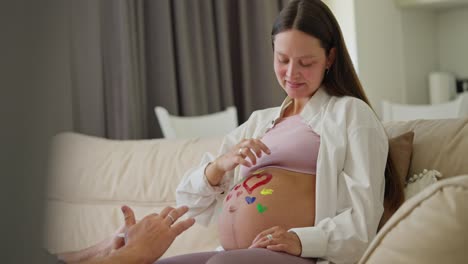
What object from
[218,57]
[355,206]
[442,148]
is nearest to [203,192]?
[355,206]

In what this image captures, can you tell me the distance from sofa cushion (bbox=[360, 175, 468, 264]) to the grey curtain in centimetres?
214

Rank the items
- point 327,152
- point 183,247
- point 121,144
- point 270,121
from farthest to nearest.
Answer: point 121,144 < point 183,247 < point 270,121 < point 327,152

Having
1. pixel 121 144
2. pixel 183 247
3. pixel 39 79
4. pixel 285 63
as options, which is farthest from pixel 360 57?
pixel 39 79

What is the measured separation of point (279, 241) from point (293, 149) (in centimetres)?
29

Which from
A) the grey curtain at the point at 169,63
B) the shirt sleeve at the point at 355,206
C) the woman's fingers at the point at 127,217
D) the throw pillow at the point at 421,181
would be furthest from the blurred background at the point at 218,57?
the throw pillow at the point at 421,181

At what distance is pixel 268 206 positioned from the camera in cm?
143

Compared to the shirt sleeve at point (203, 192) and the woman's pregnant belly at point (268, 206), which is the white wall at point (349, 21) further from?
the woman's pregnant belly at point (268, 206)

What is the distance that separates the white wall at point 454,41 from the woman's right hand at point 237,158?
2992 mm

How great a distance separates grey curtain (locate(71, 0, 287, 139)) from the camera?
3.07 metres

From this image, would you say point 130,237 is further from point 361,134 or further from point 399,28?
point 399,28

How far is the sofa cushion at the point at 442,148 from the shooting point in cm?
153

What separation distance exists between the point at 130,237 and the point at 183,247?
0.69m

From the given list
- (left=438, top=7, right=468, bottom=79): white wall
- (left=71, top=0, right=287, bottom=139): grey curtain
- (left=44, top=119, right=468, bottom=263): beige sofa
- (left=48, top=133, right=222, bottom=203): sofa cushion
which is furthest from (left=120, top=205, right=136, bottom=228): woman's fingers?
(left=438, top=7, right=468, bottom=79): white wall

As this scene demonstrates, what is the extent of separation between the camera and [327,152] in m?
1.43
